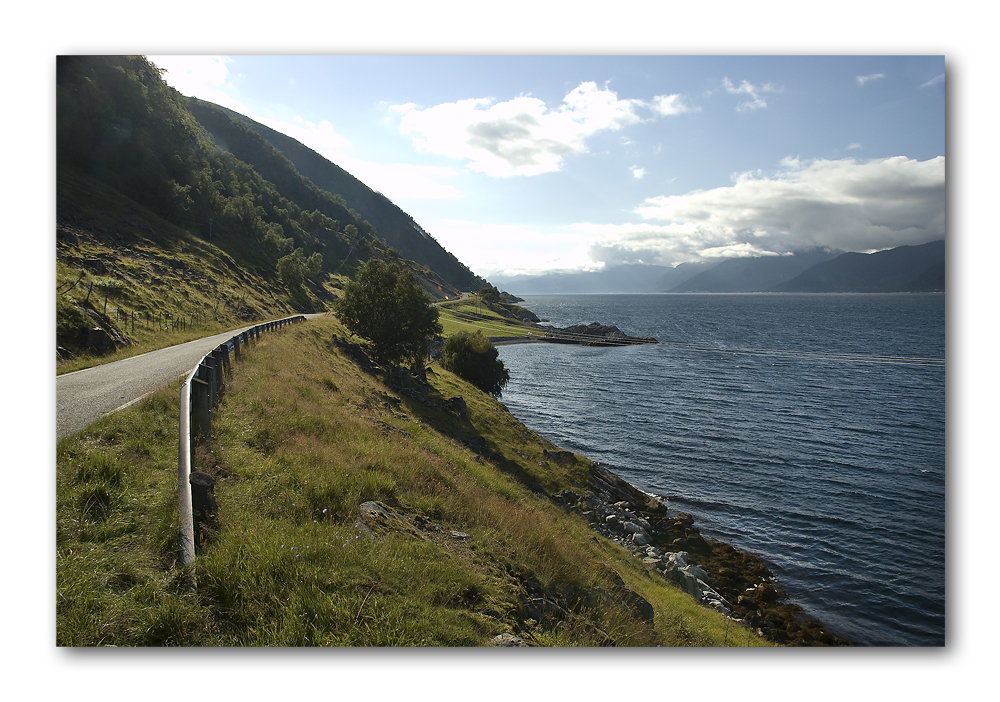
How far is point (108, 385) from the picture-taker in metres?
13.9

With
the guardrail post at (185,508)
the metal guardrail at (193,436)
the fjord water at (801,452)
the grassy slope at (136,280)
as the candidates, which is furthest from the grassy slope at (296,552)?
the fjord water at (801,452)

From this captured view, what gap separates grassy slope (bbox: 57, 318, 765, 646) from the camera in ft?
19.5

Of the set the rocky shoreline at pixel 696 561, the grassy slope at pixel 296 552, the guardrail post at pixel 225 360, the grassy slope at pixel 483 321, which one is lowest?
the rocky shoreline at pixel 696 561

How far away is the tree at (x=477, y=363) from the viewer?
197 feet

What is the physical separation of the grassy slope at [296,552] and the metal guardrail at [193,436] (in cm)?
30

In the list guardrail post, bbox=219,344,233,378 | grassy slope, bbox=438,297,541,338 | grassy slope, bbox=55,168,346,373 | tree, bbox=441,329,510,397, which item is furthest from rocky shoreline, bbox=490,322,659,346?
guardrail post, bbox=219,344,233,378

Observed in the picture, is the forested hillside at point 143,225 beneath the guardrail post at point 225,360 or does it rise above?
above

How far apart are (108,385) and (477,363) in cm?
4726

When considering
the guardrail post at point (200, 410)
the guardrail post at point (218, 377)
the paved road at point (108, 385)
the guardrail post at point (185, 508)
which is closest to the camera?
the guardrail post at point (185, 508)

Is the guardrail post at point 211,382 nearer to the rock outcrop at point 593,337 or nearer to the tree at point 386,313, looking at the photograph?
the tree at point 386,313

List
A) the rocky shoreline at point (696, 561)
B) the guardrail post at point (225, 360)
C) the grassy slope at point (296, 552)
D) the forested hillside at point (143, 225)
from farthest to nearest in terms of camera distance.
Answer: the forested hillside at point (143, 225) < the rocky shoreline at point (696, 561) < the guardrail post at point (225, 360) < the grassy slope at point (296, 552)

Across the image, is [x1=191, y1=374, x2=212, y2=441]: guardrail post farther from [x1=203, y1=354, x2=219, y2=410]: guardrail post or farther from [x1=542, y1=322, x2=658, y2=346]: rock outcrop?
[x1=542, y1=322, x2=658, y2=346]: rock outcrop
